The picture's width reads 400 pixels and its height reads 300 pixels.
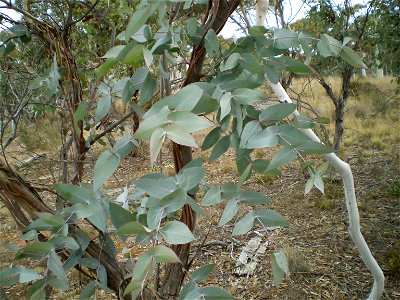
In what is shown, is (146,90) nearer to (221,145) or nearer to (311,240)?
(221,145)

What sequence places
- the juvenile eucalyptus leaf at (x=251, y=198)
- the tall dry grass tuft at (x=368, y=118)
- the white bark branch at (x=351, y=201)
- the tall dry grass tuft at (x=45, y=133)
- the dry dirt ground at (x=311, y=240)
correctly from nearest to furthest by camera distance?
1. the juvenile eucalyptus leaf at (x=251, y=198)
2. the white bark branch at (x=351, y=201)
3. the dry dirt ground at (x=311, y=240)
4. the tall dry grass tuft at (x=45, y=133)
5. the tall dry grass tuft at (x=368, y=118)

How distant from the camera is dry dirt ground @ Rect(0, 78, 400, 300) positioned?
7.84 ft

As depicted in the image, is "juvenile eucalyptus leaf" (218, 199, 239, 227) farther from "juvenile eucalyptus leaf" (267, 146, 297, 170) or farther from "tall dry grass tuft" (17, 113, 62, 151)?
"tall dry grass tuft" (17, 113, 62, 151)

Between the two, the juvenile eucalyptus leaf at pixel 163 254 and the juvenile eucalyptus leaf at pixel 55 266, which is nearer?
the juvenile eucalyptus leaf at pixel 163 254

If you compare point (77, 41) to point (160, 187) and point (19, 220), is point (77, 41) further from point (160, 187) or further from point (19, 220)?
point (160, 187)

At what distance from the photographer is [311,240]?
3043 millimetres

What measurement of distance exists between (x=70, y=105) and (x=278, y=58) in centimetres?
60

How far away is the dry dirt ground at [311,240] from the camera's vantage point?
7.84ft

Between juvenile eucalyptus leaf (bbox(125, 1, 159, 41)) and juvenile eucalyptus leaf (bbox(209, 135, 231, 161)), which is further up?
juvenile eucalyptus leaf (bbox(125, 1, 159, 41))

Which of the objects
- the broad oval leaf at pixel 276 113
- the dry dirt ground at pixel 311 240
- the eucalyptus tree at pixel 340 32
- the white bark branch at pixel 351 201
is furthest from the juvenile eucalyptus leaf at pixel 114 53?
the eucalyptus tree at pixel 340 32

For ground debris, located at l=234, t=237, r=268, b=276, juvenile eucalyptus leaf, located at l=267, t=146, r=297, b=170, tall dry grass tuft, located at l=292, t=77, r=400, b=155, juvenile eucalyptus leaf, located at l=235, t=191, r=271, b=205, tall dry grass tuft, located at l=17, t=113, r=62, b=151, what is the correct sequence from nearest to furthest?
1. juvenile eucalyptus leaf, located at l=267, t=146, r=297, b=170
2. juvenile eucalyptus leaf, located at l=235, t=191, r=271, b=205
3. ground debris, located at l=234, t=237, r=268, b=276
4. tall dry grass tuft, located at l=17, t=113, r=62, b=151
5. tall dry grass tuft, located at l=292, t=77, r=400, b=155

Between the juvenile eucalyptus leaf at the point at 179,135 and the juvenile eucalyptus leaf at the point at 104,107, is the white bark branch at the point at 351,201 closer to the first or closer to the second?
the juvenile eucalyptus leaf at the point at 104,107

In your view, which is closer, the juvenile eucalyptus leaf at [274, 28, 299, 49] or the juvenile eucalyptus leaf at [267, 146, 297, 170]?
the juvenile eucalyptus leaf at [267, 146, 297, 170]

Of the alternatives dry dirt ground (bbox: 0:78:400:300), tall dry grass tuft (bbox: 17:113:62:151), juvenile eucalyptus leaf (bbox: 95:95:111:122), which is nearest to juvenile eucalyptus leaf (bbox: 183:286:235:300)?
juvenile eucalyptus leaf (bbox: 95:95:111:122)
